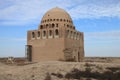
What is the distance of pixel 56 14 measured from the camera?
3406 cm

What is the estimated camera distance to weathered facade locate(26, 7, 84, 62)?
101 feet

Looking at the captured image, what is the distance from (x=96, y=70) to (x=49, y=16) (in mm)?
14473

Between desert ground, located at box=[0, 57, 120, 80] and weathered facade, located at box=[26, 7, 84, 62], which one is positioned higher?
weathered facade, located at box=[26, 7, 84, 62]

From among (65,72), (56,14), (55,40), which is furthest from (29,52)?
(65,72)

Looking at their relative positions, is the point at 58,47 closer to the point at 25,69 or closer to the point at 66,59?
the point at 66,59

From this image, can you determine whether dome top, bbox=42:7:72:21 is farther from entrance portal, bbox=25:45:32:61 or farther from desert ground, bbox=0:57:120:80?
desert ground, bbox=0:57:120:80

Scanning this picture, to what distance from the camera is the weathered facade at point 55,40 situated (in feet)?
101

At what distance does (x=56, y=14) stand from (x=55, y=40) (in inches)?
202

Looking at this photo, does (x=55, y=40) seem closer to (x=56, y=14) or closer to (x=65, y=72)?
(x=56, y=14)

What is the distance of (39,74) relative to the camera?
2256cm

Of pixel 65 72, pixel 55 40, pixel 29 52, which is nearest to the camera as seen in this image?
pixel 65 72

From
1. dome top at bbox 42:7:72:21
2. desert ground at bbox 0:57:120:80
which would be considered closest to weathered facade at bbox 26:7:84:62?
dome top at bbox 42:7:72:21

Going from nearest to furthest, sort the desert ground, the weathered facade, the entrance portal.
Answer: the desert ground, the weathered facade, the entrance portal

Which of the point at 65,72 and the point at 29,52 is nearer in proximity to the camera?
the point at 65,72
